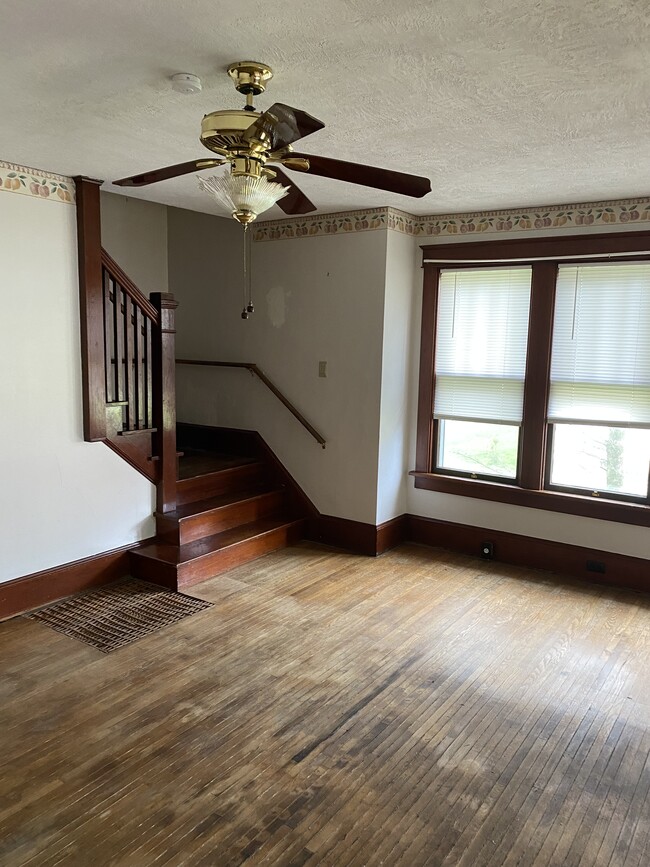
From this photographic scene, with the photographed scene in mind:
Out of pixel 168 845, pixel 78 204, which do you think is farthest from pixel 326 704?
pixel 78 204

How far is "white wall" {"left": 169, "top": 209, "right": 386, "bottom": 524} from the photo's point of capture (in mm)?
4969

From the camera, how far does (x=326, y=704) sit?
303 cm

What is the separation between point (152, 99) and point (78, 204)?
5.51ft

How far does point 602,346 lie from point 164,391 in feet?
9.83

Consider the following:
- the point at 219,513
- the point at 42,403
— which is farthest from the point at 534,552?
the point at 42,403

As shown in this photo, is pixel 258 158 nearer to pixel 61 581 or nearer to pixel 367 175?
pixel 367 175

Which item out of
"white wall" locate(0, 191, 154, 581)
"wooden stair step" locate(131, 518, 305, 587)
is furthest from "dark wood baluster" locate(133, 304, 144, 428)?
"wooden stair step" locate(131, 518, 305, 587)

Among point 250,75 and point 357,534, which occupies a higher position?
point 250,75

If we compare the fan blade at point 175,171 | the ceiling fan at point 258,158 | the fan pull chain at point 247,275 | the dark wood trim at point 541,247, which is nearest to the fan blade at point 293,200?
the ceiling fan at point 258,158

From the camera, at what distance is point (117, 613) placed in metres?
3.94

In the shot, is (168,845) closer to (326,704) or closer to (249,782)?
(249,782)

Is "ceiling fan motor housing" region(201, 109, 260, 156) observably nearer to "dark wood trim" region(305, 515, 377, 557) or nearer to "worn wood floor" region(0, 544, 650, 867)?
"worn wood floor" region(0, 544, 650, 867)

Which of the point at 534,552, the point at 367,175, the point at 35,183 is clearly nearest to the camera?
the point at 367,175

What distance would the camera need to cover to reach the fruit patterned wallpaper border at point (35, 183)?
12.0ft
